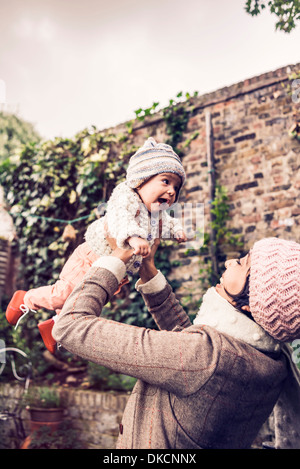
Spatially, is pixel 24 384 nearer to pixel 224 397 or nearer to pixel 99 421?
pixel 99 421

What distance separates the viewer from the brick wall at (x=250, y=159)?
381cm

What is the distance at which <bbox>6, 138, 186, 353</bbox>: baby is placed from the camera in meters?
1.52

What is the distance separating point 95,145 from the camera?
482cm

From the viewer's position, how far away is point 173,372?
1209 mm

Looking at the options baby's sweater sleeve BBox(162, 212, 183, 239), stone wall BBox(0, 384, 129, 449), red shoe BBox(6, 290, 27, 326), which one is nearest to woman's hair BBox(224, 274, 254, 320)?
baby's sweater sleeve BBox(162, 212, 183, 239)

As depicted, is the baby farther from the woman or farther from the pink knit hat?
the pink knit hat

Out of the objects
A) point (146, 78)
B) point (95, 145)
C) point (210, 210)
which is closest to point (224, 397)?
point (146, 78)

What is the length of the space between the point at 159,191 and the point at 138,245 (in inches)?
11.0

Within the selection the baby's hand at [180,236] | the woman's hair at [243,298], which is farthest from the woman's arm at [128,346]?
the baby's hand at [180,236]

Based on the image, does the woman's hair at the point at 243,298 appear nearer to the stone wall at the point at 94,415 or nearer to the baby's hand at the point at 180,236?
the baby's hand at the point at 180,236

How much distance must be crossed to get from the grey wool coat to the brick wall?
8.70 feet

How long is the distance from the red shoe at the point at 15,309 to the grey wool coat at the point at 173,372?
1.80 feet


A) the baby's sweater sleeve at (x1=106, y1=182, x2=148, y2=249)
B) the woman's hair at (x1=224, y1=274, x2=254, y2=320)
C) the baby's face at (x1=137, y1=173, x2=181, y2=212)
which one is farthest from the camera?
the baby's face at (x1=137, y1=173, x2=181, y2=212)

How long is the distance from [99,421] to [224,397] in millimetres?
3066
